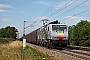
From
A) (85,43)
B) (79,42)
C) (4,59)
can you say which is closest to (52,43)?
(4,59)

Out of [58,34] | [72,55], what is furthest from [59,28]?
[72,55]

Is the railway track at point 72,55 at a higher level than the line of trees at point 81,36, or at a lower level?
lower

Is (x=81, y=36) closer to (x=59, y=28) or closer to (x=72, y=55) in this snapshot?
(x=59, y=28)

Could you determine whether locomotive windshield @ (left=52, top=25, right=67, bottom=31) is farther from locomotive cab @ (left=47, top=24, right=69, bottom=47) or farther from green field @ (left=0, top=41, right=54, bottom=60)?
green field @ (left=0, top=41, right=54, bottom=60)

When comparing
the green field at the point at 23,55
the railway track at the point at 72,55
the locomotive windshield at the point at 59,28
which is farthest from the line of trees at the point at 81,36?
the green field at the point at 23,55

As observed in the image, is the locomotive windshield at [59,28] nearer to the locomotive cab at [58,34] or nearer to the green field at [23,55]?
the locomotive cab at [58,34]

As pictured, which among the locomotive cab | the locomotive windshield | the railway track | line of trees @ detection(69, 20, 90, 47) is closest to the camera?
the railway track

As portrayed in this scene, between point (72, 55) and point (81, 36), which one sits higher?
point (81, 36)

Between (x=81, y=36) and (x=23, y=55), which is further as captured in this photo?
(x=81, y=36)

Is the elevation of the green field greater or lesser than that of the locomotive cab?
lesser

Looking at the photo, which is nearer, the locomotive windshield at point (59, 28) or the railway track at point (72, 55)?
the railway track at point (72, 55)

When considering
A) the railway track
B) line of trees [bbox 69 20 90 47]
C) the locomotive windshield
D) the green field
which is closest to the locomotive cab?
the locomotive windshield

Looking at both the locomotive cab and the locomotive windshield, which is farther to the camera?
the locomotive windshield

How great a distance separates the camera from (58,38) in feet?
91.6
